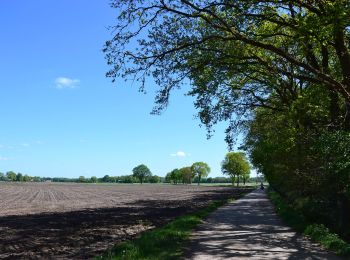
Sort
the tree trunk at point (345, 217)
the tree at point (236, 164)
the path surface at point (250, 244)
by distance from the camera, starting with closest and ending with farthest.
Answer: the path surface at point (250, 244) → the tree trunk at point (345, 217) → the tree at point (236, 164)

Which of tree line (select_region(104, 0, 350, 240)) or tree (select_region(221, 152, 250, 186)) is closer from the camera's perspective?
tree line (select_region(104, 0, 350, 240))

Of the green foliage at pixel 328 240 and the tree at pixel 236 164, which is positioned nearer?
the green foliage at pixel 328 240

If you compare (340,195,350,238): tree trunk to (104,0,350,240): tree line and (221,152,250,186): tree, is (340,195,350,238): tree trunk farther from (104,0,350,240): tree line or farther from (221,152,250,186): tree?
(221,152,250,186): tree

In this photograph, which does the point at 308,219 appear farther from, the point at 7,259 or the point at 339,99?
the point at 7,259

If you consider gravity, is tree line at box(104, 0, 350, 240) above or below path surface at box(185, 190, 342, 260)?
above

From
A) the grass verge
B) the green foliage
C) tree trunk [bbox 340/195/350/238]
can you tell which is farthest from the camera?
tree trunk [bbox 340/195/350/238]

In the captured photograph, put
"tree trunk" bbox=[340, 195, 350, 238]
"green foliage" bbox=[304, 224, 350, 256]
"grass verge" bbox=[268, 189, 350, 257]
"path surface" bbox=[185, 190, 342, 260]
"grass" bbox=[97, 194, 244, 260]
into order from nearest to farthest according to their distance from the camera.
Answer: "grass" bbox=[97, 194, 244, 260], "path surface" bbox=[185, 190, 342, 260], "green foliage" bbox=[304, 224, 350, 256], "grass verge" bbox=[268, 189, 350, 257], "tree trunk" bbox=[340, 195, 350, 238]

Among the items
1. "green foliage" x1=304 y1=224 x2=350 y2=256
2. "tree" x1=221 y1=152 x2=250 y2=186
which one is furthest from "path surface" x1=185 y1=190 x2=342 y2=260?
"tree" x1=221 y1=152 x2=250 y2=186

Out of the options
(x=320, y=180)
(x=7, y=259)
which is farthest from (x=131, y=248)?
(x=320, y=180)

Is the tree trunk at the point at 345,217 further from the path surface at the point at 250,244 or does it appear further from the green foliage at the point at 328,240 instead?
the path surface at the point at 250,244

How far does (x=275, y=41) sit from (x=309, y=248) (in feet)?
27.9

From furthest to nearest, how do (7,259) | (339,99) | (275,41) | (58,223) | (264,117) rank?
(264,117), (58,223), (339,99), (275,41), (7,259)

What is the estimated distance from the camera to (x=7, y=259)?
12016mm

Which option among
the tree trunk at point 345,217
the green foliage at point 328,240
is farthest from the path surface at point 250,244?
the tree trunk at point 345,217
